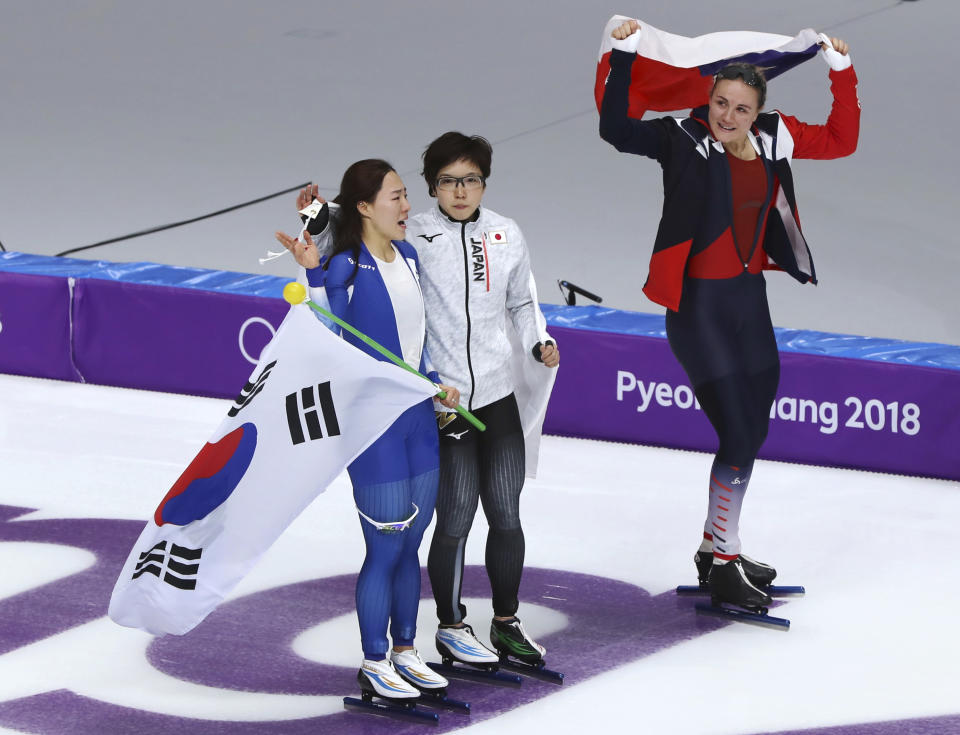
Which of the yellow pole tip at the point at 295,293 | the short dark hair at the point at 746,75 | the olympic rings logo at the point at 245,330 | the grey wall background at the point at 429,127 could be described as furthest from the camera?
the grey wall background at the point at 429,127

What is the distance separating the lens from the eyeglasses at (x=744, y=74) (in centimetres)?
495

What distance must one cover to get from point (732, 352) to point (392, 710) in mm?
1617

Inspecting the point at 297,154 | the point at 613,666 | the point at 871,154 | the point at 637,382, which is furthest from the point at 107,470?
the point at 871,154

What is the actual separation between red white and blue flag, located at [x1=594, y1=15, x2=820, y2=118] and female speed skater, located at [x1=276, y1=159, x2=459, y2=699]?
44.9 inches

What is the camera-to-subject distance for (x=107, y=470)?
6.69 meters

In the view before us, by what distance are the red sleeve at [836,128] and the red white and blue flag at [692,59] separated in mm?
160

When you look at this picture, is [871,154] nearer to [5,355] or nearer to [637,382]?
[637,382]

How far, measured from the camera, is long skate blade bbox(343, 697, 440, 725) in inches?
169

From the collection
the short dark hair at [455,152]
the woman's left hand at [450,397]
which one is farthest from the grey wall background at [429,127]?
the woman's left hand at [450,397]

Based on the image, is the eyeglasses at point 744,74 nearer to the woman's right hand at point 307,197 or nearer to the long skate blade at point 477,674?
the woman's right hand at point 307,197

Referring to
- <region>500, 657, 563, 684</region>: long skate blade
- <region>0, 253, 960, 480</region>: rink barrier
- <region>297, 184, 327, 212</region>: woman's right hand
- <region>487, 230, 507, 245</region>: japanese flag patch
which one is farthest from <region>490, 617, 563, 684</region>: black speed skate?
<region>0, 253, 960, 480</region>: rink barrier

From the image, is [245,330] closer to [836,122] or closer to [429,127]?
[836,122]

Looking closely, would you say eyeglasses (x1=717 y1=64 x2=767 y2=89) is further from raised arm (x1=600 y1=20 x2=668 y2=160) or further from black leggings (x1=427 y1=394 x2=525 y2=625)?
black leggings (x1=427 y1=394 x2=525 y2=625)

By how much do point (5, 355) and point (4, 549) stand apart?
8.28 feet
